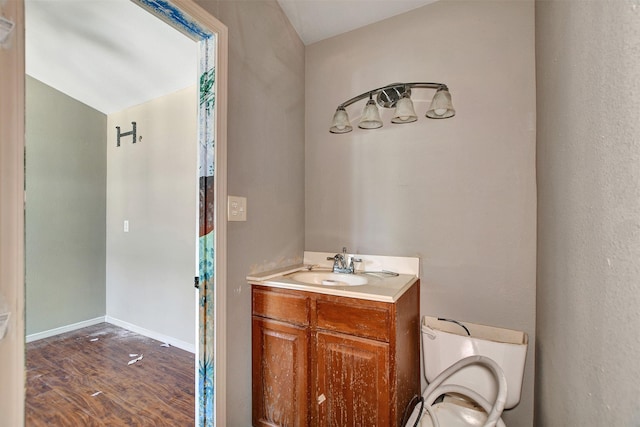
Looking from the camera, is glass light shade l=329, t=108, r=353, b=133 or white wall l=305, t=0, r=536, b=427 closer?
white wall l=305, t=0, r=536, b=427

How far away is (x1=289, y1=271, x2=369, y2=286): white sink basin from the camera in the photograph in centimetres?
169

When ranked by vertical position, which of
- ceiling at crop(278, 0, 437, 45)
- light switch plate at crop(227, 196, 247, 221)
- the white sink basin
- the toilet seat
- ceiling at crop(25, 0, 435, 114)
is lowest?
the toilet seat

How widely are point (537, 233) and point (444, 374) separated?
808 millimetres

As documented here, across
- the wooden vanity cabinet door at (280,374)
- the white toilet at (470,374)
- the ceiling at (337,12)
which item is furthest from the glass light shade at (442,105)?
the wooden vanity cabinet door at (280,374)

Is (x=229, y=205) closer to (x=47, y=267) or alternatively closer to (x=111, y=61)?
(x=111, y=61)

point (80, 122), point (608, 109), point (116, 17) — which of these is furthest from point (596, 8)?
point (80, 122)

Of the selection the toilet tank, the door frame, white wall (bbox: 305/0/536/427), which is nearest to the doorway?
the door frame

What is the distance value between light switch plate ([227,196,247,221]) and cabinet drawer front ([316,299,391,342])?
1.87 ft

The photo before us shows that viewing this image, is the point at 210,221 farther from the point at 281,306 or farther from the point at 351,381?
the point at 351,381

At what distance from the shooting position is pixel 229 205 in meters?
1.41

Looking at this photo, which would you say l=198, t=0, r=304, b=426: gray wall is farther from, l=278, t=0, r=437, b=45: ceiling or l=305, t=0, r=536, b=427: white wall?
l=305, t=0, r=536, b=427: white wall

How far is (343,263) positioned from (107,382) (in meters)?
1.83

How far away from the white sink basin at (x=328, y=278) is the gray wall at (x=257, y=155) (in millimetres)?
165

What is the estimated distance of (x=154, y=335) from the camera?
270 cm
